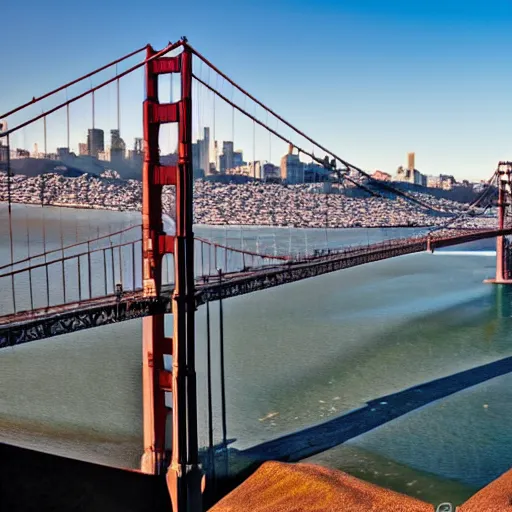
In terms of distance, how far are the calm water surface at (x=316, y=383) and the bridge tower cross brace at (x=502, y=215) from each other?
13.1 feet

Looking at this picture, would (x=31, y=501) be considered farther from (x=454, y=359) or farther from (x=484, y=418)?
(x=454, y=359)

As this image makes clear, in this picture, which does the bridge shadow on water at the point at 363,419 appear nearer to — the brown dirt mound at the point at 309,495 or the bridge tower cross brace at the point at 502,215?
the brown dirt mound at the point at 309,495

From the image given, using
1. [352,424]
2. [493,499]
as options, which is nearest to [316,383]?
[352,424]

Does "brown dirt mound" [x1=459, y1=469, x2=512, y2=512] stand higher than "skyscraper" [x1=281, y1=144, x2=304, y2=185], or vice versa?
"skyscraper" [x1=281, y1=144, x2=304, y2=185]

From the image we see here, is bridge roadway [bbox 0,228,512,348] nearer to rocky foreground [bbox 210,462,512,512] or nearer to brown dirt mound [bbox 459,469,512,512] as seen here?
rocky foreground [bbox 210,462,512,512]

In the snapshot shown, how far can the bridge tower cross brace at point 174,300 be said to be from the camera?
4711 millimetres

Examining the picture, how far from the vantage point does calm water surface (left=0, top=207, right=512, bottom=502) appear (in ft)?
19.0

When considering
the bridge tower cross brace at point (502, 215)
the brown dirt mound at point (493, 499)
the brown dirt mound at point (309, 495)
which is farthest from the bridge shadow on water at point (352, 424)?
the bridge tower cross brace at point (502, 215)

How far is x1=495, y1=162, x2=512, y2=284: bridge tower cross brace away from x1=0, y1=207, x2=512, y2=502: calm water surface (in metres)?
3.99

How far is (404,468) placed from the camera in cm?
555

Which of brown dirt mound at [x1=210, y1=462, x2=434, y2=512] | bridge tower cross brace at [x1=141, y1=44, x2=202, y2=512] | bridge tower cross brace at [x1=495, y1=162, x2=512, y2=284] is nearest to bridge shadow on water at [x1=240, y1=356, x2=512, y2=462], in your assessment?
brown dirt mound at [x1=210, y1=462, x2=434, y2=512]

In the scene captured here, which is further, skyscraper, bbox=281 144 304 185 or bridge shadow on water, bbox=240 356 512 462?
skyscraper, bbox=281 144 304 185

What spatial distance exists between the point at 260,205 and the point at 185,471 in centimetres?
2358

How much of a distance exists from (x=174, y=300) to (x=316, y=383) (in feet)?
11.6
